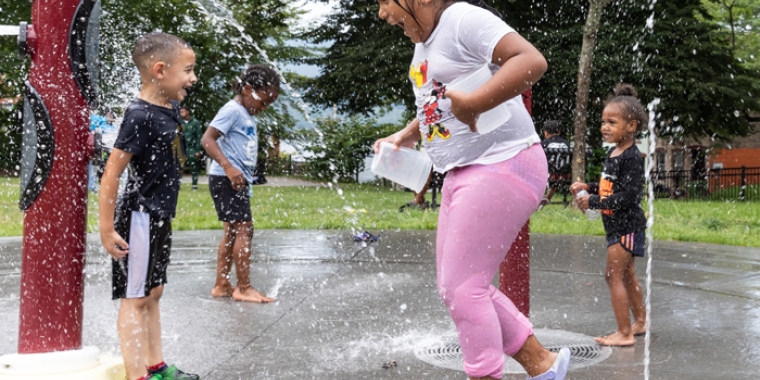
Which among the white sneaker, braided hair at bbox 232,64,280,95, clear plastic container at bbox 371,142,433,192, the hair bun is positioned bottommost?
the white sneaker

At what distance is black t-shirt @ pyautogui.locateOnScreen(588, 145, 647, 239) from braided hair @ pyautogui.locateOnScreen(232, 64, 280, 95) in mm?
2314

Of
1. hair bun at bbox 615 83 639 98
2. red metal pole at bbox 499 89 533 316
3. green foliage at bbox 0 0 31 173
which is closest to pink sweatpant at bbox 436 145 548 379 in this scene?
red metal pole at bbox 499 89 533 316

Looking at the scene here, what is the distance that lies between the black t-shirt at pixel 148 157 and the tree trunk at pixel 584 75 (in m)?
11.7

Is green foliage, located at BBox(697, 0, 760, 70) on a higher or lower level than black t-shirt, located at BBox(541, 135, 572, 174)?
higher

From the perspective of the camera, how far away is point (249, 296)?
5242 millimetres

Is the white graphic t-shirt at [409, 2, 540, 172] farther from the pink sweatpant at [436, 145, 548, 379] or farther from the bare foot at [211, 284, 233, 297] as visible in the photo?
the bare foot at [211, 284, 233, 297]

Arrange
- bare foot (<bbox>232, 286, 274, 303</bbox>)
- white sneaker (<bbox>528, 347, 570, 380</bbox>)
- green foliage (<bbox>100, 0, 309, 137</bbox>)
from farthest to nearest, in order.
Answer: green foliage (<bbox>100, 0, 309, 137</bbox>) → bare foot (<bbox>232, 286, 274, 303</bbox>) → white sneaker (<bbox>528, 347, 570, 380</bbox>)

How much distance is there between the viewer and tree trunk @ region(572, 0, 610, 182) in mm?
14219

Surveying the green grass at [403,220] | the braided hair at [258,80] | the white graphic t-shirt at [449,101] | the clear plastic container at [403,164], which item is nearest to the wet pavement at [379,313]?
the clear plastic container at [403,164]

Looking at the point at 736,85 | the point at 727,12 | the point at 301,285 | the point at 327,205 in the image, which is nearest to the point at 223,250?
the point at 301,285

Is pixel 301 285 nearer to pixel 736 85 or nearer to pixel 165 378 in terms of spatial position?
pixel 165 378

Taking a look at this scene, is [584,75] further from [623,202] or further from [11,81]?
[11,81]

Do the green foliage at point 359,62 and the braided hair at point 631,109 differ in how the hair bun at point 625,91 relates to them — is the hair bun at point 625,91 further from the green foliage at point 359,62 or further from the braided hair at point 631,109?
the green foliage at point 359,62

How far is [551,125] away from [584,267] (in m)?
7.86
